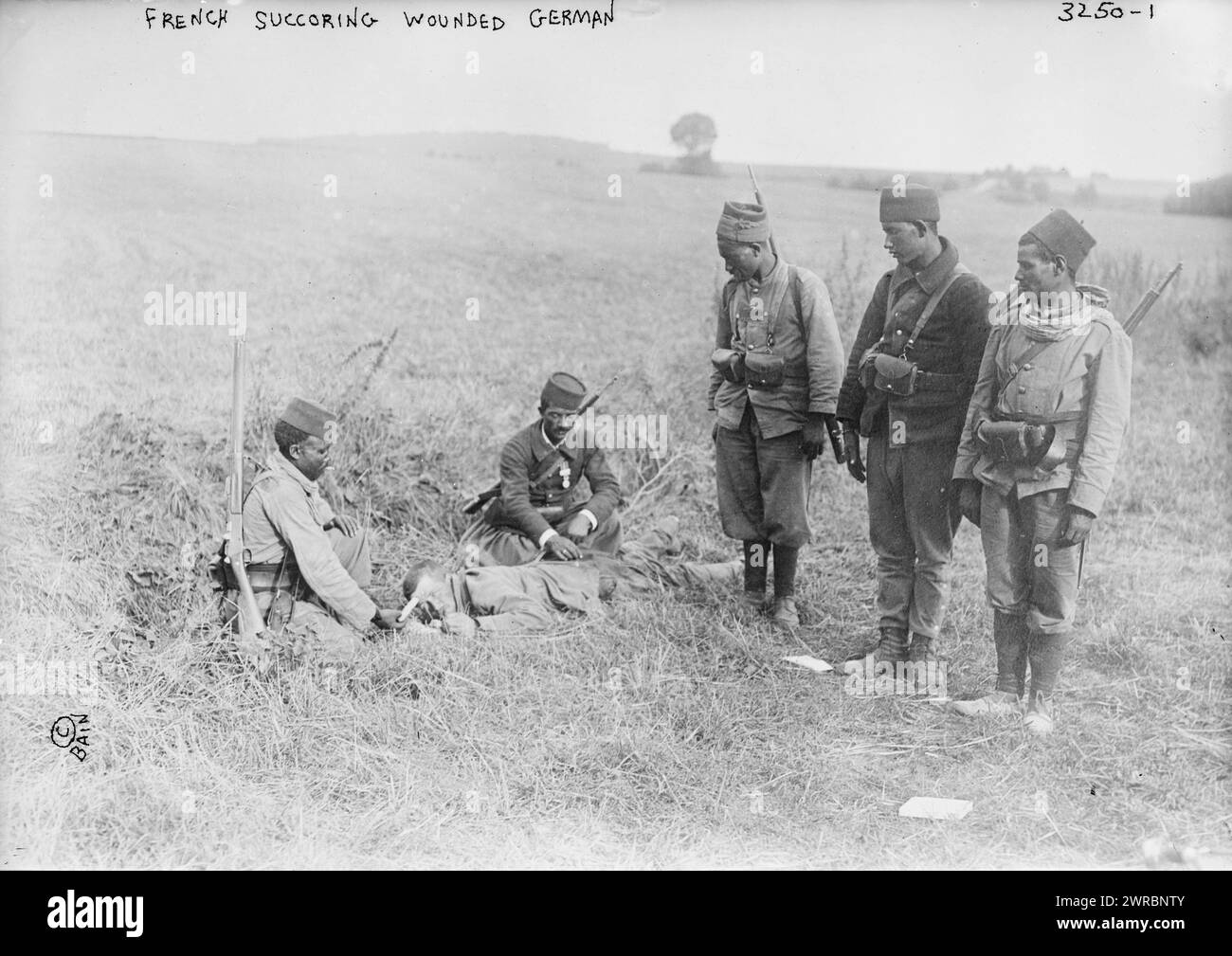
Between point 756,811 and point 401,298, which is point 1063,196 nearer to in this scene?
point 401,298

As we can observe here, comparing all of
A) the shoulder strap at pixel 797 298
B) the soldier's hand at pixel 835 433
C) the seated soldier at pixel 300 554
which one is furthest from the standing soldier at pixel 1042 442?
the seated soldier at pixel 300 554

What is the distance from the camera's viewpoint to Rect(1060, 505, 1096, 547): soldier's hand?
15.1 ft

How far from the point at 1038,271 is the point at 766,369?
1.74 metres

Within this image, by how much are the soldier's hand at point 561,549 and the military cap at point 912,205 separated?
2420 mm

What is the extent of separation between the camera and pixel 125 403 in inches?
281

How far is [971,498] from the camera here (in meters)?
5.11

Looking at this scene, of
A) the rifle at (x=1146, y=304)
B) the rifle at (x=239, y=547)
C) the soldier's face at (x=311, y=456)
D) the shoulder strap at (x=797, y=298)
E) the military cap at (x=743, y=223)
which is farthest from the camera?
the shoulder strap at (x=797, y=298)

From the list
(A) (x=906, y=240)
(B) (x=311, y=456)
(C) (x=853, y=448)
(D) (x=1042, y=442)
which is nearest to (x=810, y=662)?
(C) (x=853, y=448)

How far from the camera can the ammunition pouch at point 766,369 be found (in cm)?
605

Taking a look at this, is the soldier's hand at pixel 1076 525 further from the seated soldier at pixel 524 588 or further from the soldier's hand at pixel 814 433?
the seated soldier at pixel 524 588

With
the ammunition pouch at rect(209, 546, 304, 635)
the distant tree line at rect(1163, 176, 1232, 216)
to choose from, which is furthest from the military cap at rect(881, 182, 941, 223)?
the ammunition pouch at rect(209, 546, 304, 635)

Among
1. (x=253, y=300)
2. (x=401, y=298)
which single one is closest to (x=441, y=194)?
(x=401, y=298)

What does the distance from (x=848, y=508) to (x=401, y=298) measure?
448cm
